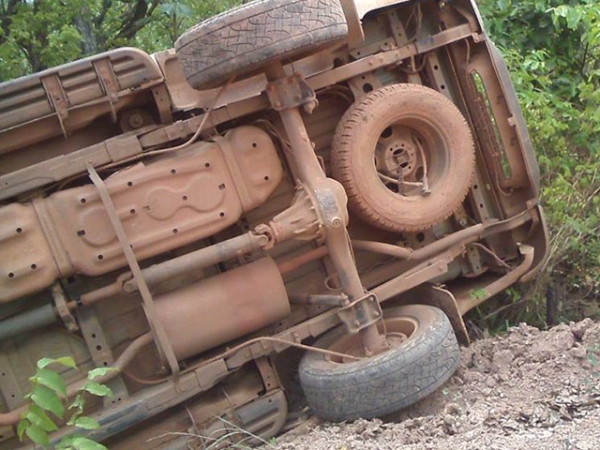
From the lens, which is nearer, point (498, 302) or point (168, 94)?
point (168, 94)

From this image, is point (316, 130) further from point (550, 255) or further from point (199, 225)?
point (550, 255)

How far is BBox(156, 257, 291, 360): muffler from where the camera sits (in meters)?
3.77

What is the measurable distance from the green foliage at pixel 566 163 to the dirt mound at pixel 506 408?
0.93 metres

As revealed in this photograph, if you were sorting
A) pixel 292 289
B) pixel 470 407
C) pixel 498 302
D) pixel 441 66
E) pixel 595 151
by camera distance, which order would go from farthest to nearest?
pixel 595 151 → pixel 498 302 → pixel 441 66 → pixel 292 289 → pixel 470 407

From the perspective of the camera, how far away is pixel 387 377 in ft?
11.6

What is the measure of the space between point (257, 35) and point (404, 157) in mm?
1224

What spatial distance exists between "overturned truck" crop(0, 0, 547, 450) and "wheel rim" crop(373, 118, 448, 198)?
1cm

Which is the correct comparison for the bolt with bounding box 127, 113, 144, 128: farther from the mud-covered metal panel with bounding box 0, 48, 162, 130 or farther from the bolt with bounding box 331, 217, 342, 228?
the bolt with bounding box 331, 217, 342, 228

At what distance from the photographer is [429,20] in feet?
14.9

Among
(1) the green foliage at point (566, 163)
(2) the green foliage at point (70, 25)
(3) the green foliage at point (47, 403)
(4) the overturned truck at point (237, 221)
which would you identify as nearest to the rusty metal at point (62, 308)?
(4) the overturned truck at point (237, 221)

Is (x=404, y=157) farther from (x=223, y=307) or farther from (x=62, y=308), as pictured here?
(x=62, y=308)

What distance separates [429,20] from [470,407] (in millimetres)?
2216

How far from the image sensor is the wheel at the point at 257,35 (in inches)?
134

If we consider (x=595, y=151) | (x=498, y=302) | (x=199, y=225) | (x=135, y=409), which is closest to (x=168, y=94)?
(x=199, y=225)
